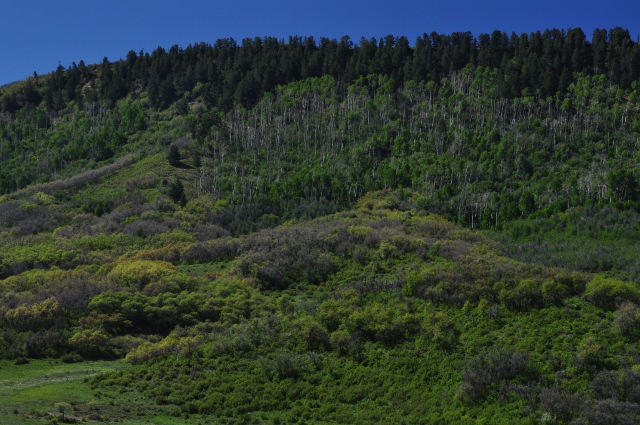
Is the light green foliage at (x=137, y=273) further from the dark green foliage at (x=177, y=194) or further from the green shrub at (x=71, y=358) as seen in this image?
the dark green foliage at (x=177, y=194)

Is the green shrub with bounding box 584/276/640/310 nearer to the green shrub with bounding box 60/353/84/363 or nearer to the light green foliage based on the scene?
the green shrub with bounding box 60/353/84/363

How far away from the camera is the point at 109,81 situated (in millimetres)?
165625

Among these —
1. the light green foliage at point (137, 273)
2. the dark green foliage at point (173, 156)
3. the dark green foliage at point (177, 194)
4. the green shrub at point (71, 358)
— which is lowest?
the green shrub at point (71, 358)

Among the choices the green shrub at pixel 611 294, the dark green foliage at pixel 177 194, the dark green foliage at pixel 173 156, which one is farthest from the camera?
the dark green foliage at pixel 173 156

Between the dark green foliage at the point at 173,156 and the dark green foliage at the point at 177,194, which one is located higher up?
the dark green foliage at the point at 173,156

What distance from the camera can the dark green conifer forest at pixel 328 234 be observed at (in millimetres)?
38844

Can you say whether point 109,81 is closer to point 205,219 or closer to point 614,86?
point 205,219

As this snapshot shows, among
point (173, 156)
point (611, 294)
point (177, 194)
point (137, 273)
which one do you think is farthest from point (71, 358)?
point (173, 156)

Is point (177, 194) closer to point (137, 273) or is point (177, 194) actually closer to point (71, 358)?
point (137, 273)

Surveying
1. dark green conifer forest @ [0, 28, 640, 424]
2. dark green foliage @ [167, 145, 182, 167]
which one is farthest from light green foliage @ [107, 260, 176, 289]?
dark green foliage @ [167, 145, 182, 167]

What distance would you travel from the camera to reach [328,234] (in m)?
74.1

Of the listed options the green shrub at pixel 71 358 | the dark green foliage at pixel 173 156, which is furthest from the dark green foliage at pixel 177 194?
the green shrub at pixel 71 358

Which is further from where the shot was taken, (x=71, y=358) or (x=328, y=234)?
(x=328, y=234)

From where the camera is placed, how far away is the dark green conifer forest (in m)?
38.8
